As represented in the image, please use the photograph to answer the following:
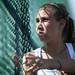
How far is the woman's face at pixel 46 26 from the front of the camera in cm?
286

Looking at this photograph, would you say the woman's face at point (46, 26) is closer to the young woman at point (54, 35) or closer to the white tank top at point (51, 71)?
the young woman at point (54, 35)

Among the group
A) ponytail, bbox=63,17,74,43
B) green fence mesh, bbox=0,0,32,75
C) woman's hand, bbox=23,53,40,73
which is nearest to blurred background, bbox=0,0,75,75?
green fence mesh, bbox=0,0,32,75

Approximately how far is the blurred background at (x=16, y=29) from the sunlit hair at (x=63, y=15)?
36 cm

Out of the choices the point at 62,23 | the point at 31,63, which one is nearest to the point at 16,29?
the point at 62,23

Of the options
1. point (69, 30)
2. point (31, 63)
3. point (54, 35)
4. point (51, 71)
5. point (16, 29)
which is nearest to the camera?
point (31, 63)

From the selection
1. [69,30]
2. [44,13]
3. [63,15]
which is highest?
[44,13]

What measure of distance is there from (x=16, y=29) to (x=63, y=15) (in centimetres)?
55

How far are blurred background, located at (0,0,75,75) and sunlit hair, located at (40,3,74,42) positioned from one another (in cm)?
36

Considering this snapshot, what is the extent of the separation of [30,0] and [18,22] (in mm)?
234

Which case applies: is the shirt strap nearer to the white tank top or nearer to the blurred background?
the white tank top

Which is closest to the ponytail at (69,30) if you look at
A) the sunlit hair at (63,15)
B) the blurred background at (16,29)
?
the sunlit hair at (63,15)

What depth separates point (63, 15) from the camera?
10.1ft

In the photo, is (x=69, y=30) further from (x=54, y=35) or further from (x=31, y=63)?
(x=31, y=63)

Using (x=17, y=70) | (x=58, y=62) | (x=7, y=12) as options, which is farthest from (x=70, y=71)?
(x=7, y=12)
